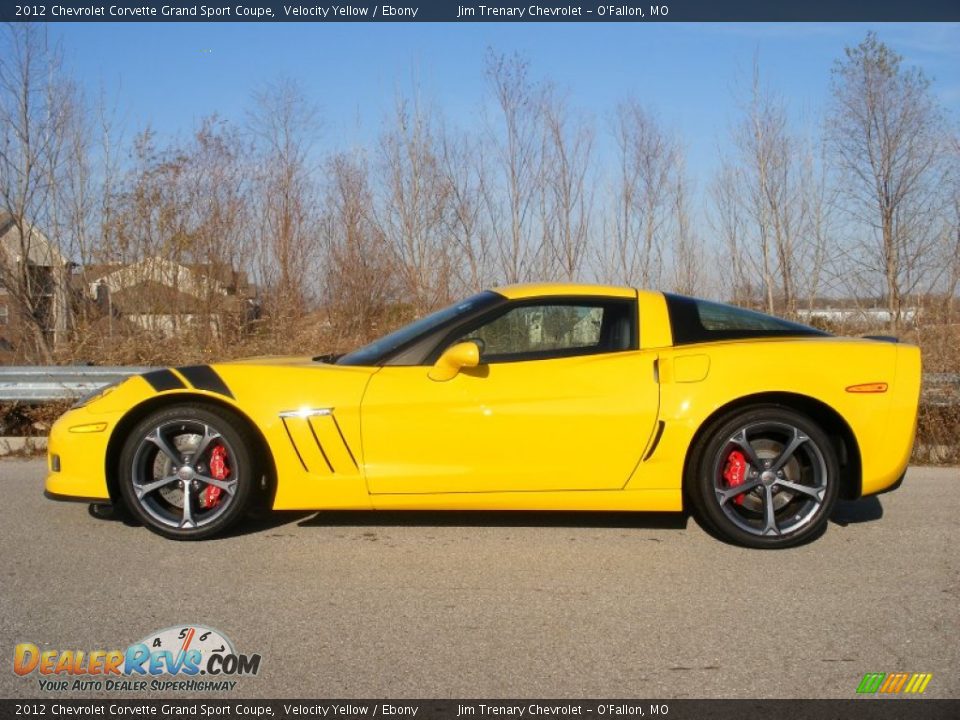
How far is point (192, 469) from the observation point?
4.32m

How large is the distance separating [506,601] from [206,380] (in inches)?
74.4

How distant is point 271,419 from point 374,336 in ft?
26.4

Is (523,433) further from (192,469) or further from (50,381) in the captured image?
(50,381)

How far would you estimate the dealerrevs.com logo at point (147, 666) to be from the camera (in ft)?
9.38

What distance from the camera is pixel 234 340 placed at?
1189cm

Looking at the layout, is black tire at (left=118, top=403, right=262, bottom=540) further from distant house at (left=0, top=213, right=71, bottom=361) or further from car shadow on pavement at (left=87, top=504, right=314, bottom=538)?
distant house at (left=0, top=213, right=71, bottom=361)

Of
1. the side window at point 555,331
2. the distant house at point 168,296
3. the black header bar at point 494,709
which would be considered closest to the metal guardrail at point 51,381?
the side window at point 555,331

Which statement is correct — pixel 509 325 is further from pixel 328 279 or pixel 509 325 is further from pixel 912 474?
pixel 328 279

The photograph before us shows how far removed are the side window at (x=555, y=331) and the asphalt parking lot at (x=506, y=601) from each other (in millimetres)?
952

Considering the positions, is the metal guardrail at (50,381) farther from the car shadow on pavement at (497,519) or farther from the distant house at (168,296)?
the distant house at (168,296)

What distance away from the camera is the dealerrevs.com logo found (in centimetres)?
286

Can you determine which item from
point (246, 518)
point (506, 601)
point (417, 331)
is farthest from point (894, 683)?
point (246, 518)

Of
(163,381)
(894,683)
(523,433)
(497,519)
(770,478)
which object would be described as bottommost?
(894,683)

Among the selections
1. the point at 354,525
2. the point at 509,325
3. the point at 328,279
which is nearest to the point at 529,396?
the point at 509,325
